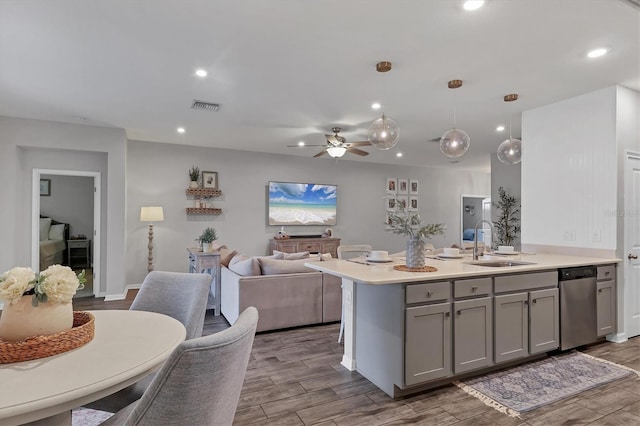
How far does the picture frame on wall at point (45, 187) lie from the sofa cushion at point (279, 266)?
23.6 feet

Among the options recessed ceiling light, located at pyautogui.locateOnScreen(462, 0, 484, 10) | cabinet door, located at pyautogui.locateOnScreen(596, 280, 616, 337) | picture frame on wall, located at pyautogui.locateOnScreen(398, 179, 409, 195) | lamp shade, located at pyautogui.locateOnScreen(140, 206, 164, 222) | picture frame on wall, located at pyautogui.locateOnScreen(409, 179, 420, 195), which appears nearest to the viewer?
recessed ceiling light, located at pyautogui.locateOnScreen(462, 0, 484, 10)

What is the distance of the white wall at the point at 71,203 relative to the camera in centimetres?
825

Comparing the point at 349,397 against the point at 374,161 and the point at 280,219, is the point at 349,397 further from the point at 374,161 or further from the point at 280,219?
the point at 374,161

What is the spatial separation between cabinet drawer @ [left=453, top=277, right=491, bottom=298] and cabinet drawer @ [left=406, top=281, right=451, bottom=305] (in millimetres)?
79

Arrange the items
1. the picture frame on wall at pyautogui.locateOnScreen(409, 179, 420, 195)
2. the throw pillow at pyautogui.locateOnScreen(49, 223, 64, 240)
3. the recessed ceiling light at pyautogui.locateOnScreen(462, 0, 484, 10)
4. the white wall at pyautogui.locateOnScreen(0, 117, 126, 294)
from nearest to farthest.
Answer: the recessed ceiling light at pyautogui.locateOnScreen(462, 0, 484, 10), the white wall at pyautogui.locateOnScreen(0, 117, 126, 294), the throw pillow at pyautogui.locateOnScreen(49, 223, 64, 240), the picture frame on wall at pyautogui.locateOnScreen(409, 179, 420, 195)

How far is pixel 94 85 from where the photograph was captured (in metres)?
3.60

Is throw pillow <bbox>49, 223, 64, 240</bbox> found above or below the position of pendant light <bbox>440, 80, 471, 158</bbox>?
below

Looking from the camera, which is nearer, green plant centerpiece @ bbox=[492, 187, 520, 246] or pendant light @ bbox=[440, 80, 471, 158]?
pendant light @ bbox=[440, 80, 471, 158]

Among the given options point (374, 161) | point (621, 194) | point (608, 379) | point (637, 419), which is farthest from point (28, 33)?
point (374, 161)

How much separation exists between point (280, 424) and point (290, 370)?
752 millimetres

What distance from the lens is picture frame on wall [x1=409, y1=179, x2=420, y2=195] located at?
29.6 feet

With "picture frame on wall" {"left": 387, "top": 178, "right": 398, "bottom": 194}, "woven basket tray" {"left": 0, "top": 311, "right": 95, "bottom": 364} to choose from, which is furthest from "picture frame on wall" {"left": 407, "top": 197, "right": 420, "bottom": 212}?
"woven basket tray" {"left": 0, "top": 311, "right": 95, "bottom": 364}

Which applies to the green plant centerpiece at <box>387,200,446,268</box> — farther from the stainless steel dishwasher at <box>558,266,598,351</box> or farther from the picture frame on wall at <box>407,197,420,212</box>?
the picture frame on wall at <box>407,197,420,212</box>

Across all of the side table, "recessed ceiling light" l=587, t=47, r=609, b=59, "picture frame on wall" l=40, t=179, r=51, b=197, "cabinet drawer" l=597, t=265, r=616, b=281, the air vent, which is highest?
"recessed ceiling light" l=587, t=47, r=609, b=59
